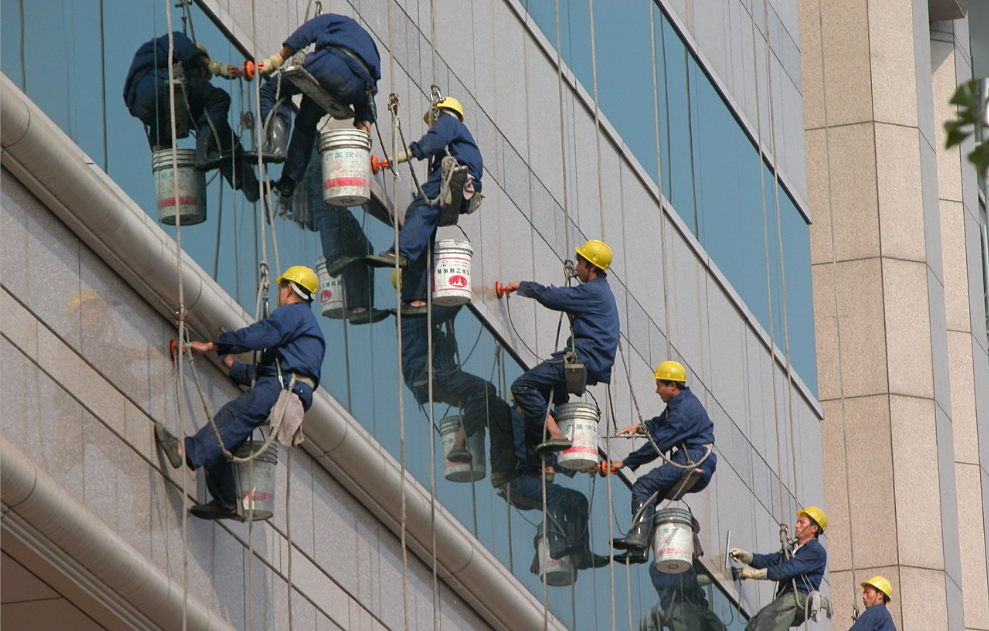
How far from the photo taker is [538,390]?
1608cm

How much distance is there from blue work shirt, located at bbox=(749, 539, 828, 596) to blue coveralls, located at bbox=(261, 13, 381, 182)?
8544 millimetres

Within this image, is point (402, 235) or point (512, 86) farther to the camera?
point (512, 86)

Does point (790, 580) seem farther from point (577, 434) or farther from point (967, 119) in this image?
point (967, 119)

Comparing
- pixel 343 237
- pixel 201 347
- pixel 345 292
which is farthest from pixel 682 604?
pixel 201 347

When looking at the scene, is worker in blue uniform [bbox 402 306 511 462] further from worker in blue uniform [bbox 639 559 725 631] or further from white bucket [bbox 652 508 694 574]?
worker in blue uniform [bbox 639 559 725 631]

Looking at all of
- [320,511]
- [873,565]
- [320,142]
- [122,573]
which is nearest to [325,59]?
[320,142]

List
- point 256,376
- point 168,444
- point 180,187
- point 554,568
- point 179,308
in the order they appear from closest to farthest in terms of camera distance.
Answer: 1. point 168,444
2. point 179,308
3. point 180,187
4. point 256,376
5. point 554,568

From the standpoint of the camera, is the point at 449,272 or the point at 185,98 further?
the point at 449,272

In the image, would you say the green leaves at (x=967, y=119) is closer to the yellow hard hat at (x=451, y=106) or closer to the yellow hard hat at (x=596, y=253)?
the yellow hard hat at (x=451, y=106)

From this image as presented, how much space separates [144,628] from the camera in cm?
1163

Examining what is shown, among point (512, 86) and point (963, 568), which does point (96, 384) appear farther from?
point (963, 568)

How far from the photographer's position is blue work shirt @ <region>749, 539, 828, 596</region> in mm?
20141

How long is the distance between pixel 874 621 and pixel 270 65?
1029 cm

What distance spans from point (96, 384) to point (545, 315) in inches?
267
